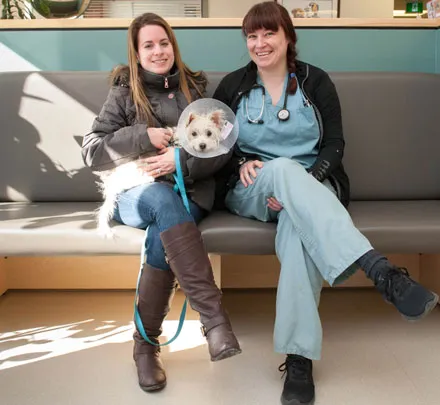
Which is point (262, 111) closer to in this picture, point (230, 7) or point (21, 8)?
point (21, 8)

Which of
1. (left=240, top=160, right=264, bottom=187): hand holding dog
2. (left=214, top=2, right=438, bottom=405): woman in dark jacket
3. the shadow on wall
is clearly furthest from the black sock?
the shadow on wall

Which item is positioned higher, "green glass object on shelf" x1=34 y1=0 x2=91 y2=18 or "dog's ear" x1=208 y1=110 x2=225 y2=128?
"green glass object on shelf" x1=34 y1=0 x2=91 y2=18

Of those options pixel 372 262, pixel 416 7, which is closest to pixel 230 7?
pixel 416 7

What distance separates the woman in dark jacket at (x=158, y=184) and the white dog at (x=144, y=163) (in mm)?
27

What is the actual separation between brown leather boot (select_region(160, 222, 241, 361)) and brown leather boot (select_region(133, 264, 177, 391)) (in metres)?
0.10

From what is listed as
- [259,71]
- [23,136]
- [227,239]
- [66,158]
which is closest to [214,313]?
[227,239]

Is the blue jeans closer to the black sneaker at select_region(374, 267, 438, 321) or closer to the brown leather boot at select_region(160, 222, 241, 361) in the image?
the brown leather boot at select_region(160, 222, 241, 361)

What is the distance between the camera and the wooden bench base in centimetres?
241

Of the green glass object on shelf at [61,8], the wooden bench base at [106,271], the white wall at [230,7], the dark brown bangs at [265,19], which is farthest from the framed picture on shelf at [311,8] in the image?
the white wall at [230,7]

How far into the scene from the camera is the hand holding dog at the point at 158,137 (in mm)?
1854

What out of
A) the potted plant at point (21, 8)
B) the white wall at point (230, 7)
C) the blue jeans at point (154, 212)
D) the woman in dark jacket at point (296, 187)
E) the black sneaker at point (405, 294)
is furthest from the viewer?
the white wall at point (230, 7)

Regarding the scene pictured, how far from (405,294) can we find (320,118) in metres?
0.78

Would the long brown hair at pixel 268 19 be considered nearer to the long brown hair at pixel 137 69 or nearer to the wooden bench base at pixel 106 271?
the long brown hair at pixel 137 69

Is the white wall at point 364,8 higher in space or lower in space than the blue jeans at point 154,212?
higher
